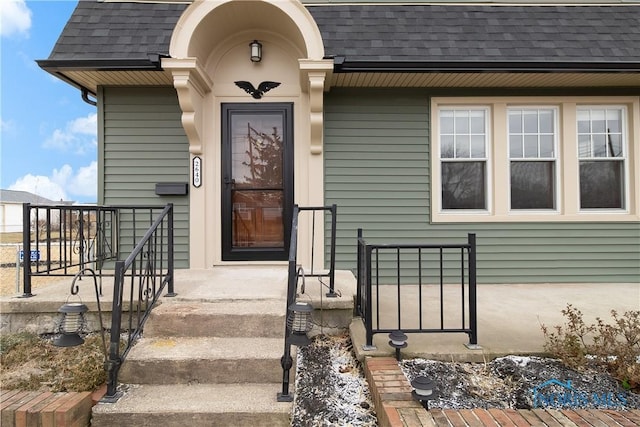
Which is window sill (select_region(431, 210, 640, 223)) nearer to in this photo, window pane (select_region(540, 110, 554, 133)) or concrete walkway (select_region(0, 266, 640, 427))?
concrete walkway (select_region(0, 266, 640, 427))

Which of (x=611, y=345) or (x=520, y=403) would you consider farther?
(x=611, y=345)

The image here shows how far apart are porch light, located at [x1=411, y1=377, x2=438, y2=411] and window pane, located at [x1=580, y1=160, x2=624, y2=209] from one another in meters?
4.15

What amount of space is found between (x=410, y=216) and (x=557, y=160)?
6.70 ft

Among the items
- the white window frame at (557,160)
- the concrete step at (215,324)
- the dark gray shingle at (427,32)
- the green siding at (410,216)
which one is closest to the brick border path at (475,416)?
the concrete step at (215,324)

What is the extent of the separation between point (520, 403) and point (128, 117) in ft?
16.0

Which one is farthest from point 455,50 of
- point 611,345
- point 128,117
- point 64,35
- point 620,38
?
point 64,35

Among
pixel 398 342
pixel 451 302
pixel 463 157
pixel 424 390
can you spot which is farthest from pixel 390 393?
pixel 463 157

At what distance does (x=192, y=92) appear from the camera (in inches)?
165

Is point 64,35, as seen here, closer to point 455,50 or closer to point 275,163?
point 275,163

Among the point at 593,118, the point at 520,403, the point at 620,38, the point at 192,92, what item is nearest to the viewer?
the point at 520,403

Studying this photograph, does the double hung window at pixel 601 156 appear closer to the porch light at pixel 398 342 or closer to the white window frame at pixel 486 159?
the white window frame at pixel 486 159

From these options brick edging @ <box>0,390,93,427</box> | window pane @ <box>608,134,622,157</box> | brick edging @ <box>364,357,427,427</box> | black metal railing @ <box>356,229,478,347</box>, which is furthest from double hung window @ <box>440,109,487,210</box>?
brick edging @ <box>0,390,93,427</box>

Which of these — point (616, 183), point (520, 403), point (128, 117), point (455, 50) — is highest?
point (455, 50)

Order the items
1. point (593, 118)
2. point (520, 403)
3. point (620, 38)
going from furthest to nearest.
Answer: point (593, 118)
point (620, 38)
point (520, 403)
